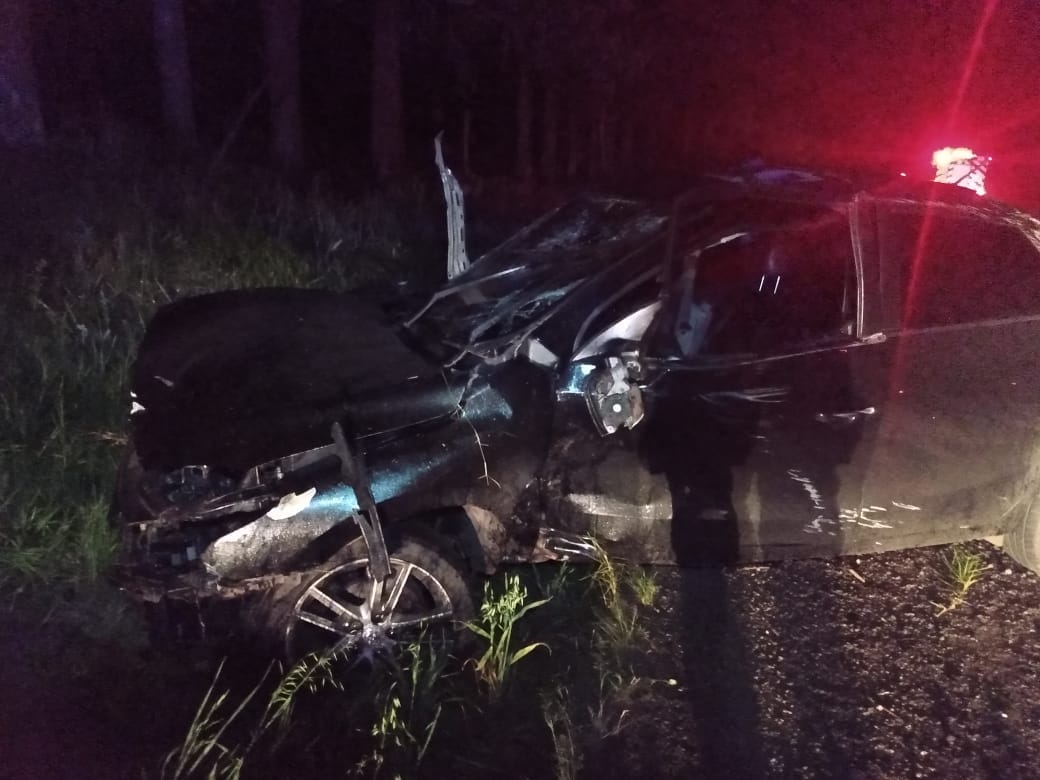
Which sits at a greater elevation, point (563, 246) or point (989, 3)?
point (989, 3)

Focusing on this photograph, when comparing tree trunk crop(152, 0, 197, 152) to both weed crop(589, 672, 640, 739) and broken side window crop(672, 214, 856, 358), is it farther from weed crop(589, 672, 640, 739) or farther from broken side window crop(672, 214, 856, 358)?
weed crop(589, 672, 640, 739)

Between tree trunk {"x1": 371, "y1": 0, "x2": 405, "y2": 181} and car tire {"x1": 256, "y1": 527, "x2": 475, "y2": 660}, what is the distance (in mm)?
9164

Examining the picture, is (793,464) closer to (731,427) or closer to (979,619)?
(731,427)

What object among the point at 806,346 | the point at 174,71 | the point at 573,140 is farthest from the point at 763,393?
the point at 573,140

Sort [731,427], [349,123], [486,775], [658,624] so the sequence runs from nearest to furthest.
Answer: [486,775]
[731,427]
[658,624]
[349,123]

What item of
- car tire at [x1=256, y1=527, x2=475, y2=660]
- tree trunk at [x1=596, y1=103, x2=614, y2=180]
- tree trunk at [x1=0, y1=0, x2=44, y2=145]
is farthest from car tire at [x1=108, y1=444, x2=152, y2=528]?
tree trunk at [x1=596, y1=103, x2=614, y2=180]

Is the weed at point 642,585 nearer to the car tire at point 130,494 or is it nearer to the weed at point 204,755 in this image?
the weed at point 204,755

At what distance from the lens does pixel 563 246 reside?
367 centimetres

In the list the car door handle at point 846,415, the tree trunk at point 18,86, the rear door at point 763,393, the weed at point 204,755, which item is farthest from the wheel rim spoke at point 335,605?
the tree trunk at point 18,86

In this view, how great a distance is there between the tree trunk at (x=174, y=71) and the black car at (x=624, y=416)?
760cm

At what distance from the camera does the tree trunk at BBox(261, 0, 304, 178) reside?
414 inches

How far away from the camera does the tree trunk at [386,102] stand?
11.2 m

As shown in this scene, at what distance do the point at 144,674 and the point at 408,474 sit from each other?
1.15 m

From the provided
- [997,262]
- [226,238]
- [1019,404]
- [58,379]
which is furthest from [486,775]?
[226,238]
